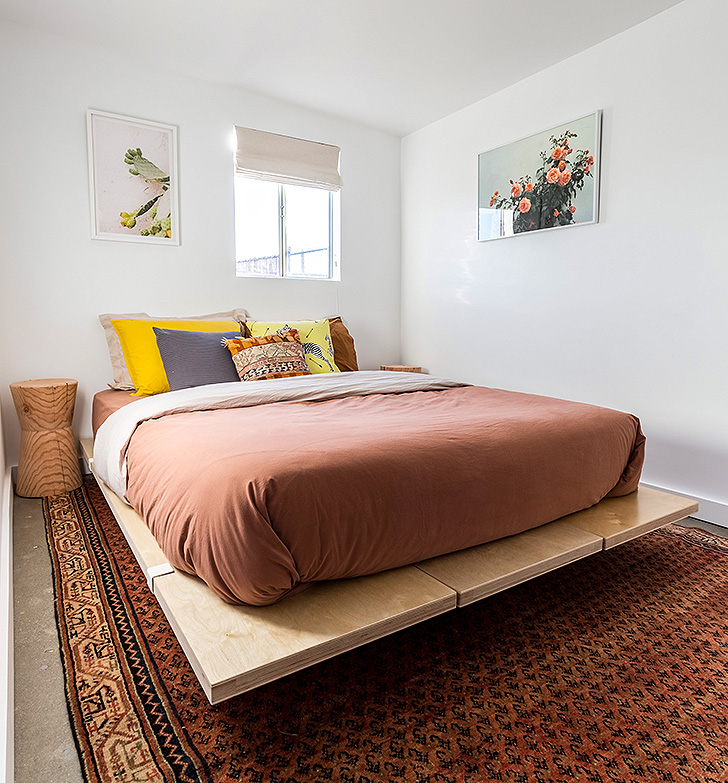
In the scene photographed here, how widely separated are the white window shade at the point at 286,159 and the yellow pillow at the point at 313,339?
115 cm

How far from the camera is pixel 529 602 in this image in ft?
6.38

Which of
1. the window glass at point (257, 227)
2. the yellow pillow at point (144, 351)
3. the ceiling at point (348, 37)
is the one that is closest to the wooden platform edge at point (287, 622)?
the yellow pillow at point (144, 351)

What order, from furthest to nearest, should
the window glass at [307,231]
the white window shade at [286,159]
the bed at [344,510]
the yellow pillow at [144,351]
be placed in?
1. the window glass at [307,231]
2. the white window shade at [286,159]
3. the yellow pillow at [144,351]
4. the bed at [344,510]

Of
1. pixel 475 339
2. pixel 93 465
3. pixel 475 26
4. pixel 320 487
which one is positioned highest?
pixel 475 26

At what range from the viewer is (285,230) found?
4.11 meters

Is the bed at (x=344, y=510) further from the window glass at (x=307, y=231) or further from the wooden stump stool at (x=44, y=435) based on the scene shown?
the window glass at (x=307, y=231)

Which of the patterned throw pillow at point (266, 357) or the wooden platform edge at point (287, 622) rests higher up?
the patterned throw pillow at point (266, 357)

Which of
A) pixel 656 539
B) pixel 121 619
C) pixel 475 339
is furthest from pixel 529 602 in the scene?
pixel 475 339

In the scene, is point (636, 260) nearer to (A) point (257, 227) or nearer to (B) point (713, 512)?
(B) point (713, 512)

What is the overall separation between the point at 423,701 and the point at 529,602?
2.15 feet

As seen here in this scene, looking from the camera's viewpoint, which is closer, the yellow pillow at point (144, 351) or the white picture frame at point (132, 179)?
the yellow pillow at point (144, 351)

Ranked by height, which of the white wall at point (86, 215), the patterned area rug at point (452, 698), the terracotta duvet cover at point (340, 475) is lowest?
the patterned area rug at point (452, 698)

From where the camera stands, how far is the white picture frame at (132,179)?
3.28 m

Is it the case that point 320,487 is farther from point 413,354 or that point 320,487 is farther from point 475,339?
point 413,354
